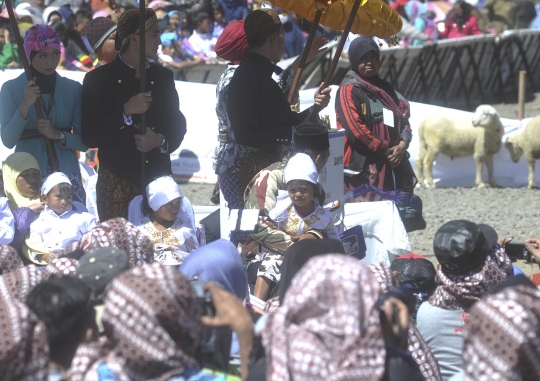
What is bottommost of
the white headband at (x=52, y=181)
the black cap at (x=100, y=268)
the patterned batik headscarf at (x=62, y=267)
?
the white headband at (x=52, y=181)

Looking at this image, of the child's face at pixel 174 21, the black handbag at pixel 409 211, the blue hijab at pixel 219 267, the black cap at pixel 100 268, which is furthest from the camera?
the child's face at pixel 174 21

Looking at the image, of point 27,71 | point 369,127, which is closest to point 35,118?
point 27,71

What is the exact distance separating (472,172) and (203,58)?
4378 mm

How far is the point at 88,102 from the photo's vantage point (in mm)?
5438

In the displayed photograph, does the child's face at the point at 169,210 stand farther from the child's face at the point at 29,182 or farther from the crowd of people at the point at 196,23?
the crowd of people at the point at 196,23

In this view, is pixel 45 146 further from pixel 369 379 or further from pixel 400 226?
pixel 369 379

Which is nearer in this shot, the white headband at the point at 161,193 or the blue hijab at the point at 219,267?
the blue hijab at the point at 219,267

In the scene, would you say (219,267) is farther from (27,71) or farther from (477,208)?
(477,208)

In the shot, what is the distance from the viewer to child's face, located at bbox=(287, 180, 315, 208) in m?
5.08

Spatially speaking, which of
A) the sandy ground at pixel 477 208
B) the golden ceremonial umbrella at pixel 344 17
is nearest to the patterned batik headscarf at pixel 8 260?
the golden ceremonial umbrella at pixel 344 17

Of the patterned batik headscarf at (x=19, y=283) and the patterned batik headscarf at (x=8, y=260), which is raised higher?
the patterned batik headscarf at (x=19, y=283)

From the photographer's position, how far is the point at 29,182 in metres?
5.70

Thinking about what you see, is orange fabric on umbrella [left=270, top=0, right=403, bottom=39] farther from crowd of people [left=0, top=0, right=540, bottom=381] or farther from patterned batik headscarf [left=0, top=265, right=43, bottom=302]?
patterned batik headscarf [left=0, top=265, right=43, bottom=302]

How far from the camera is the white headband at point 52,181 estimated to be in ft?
17.7
